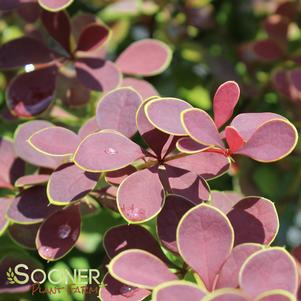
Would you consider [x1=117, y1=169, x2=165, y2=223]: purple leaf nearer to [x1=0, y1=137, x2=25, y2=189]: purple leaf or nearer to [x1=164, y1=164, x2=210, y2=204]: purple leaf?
[x1=164, y1=164, x2=210, y2=204]: purple leaf

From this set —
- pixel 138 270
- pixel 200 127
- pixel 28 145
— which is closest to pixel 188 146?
pixel 200 127

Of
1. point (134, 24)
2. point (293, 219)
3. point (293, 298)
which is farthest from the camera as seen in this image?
point (134, 24)

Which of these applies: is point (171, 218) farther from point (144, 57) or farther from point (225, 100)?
point (144, 57)

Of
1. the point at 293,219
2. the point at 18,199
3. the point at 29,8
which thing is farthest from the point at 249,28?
the point at 18,199

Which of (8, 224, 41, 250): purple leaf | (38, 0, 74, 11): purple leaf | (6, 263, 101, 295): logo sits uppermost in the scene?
(38, 0, 74, 11): purple leaf

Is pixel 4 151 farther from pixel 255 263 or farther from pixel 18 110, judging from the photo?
pixel 255 263

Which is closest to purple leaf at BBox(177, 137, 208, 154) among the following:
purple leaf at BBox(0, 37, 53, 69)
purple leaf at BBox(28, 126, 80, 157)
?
purple leaf at BBox(28, 126, 80, 157)
